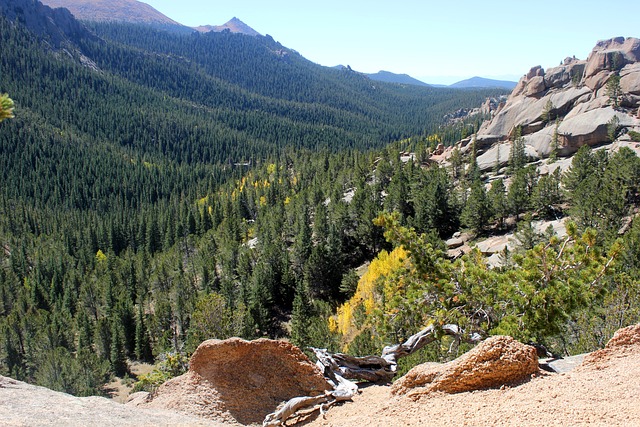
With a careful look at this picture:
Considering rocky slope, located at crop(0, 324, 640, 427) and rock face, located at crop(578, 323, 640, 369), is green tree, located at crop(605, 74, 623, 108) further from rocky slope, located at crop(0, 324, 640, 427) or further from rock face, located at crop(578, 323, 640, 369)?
rocky slope, located at crop(0, 324, 640, 427)

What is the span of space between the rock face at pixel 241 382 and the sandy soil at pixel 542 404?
251 cm

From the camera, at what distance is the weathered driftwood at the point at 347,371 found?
11.9 m

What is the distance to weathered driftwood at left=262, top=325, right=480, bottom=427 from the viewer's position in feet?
39.0

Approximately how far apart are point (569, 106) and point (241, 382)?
356 ft

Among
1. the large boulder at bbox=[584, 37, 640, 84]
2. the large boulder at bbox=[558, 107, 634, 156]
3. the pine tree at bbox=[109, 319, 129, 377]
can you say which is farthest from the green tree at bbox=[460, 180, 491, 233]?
the large boulder at bbox=[584, 37, 640, 84]

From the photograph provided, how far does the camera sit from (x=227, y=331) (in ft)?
124

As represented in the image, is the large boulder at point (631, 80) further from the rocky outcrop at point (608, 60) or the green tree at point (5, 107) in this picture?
the green tree at point (5, 107)

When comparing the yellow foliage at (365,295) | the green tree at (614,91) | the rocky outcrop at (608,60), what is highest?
the rocky outcrop at (608,60)

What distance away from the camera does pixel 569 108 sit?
98812 mm

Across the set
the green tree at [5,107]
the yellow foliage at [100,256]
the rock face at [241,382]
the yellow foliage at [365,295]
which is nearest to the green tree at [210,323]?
the yellow foliage at [365,295]

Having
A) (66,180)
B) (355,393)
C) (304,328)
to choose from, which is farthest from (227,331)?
(66,180)

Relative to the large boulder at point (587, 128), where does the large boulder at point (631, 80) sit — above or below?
above

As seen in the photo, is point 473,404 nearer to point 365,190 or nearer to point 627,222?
point 627,222

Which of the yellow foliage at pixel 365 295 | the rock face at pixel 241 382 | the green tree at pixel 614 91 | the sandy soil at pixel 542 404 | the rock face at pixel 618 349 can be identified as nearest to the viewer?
the sandy soil at pixel 542 404
